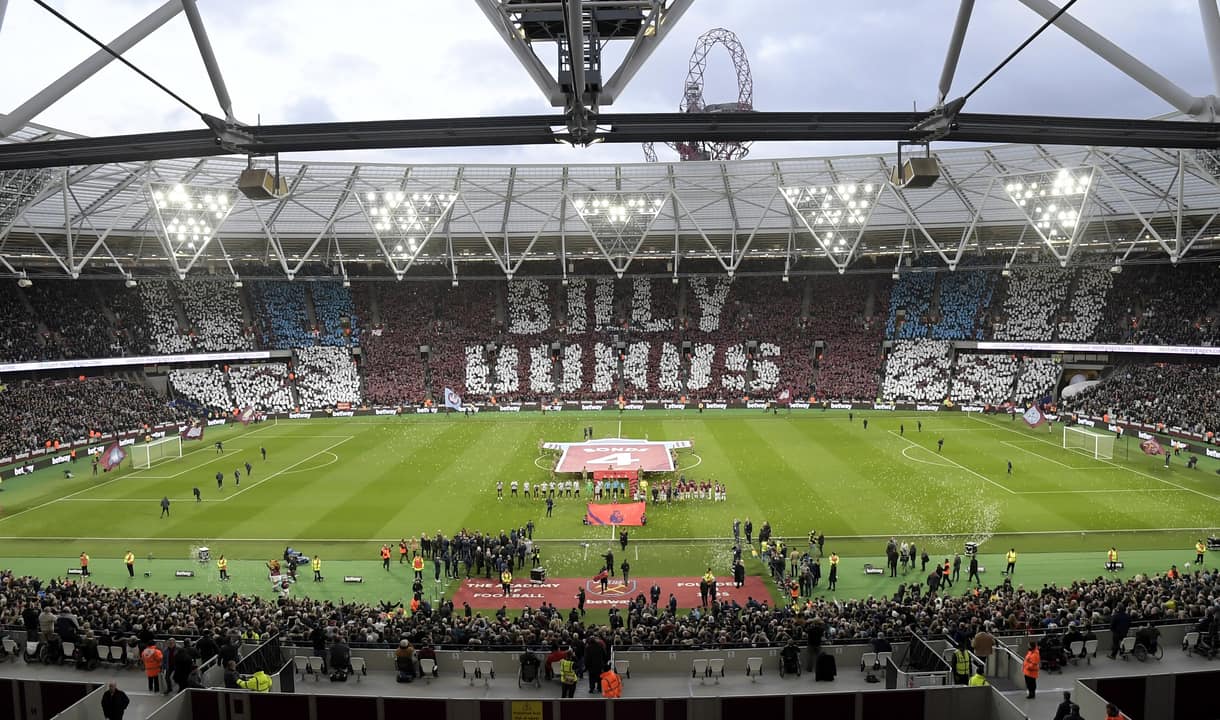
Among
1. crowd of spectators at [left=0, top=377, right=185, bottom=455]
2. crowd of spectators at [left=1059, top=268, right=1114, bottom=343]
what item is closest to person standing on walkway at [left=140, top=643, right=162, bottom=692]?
crowd of spectators at [left=0, top=377, right=185, bottom=455]

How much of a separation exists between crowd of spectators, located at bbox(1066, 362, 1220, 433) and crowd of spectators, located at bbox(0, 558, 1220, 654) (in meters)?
33.0

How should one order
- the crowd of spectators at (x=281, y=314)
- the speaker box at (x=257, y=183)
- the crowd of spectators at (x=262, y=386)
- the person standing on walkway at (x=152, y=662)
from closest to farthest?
the speaker box at (x=257, y=183), the person standing on walkway at (x=152, y=662), the crowd of spectators at (x=262, y=386), the crowd of spectators at (x=281, y=314)

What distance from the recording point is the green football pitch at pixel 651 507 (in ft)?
84.0

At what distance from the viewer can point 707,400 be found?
2392 inches

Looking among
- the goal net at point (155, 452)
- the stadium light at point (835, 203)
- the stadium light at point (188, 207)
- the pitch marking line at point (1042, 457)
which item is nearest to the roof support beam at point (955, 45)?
the pitch marking line at point (1042, 457)

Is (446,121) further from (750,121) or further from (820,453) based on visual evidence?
(820,453)

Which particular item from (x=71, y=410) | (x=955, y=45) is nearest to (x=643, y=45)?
(x=955, y=45)

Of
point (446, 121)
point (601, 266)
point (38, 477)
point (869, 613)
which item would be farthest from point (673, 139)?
point (601, 266)

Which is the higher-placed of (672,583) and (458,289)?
(458,289)

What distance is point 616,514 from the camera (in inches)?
1088

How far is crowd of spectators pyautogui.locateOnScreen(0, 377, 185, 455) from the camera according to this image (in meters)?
45.2

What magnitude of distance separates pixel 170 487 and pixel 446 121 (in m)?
33.3

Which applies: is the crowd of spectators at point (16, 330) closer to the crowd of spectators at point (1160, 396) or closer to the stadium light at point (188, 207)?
the stadium light at point (188, 207)

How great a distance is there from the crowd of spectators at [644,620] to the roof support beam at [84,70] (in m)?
9.54
